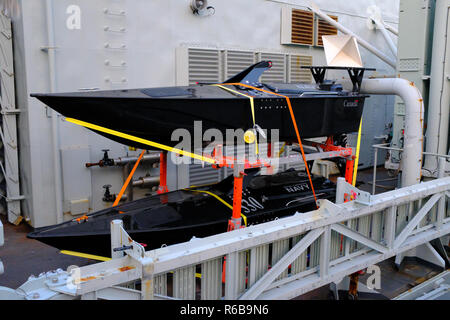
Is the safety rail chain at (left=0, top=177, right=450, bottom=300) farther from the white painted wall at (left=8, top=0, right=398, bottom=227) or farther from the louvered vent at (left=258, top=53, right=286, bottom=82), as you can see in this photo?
the louvered vent at (left=258, top=53, right=286, bottom=82)

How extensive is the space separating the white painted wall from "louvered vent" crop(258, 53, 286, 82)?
0.95 m

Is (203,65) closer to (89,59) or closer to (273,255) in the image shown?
(89,59)

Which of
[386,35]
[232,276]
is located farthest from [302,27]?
[232,276]

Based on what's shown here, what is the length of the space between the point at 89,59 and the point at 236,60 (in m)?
2.55

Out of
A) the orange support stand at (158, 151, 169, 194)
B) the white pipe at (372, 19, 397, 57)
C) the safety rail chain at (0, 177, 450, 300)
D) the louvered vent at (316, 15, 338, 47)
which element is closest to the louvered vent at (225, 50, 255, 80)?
the louvered vent at (316, 15, 338, 47)

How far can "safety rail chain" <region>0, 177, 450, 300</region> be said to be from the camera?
2.23 meters

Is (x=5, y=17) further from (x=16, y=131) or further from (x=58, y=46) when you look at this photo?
(x=16, y=131)

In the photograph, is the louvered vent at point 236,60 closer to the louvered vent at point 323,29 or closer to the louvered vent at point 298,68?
the louvered vent at point 298,68

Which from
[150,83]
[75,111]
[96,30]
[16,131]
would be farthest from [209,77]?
[75,111]

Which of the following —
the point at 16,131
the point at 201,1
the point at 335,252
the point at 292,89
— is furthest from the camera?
the point at 201,1

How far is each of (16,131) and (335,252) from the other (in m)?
4.94

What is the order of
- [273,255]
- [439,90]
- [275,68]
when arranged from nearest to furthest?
[273,255] < [439,90] < [275,68]

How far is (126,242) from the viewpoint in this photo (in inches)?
94.1

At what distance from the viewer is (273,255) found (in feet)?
9.96
